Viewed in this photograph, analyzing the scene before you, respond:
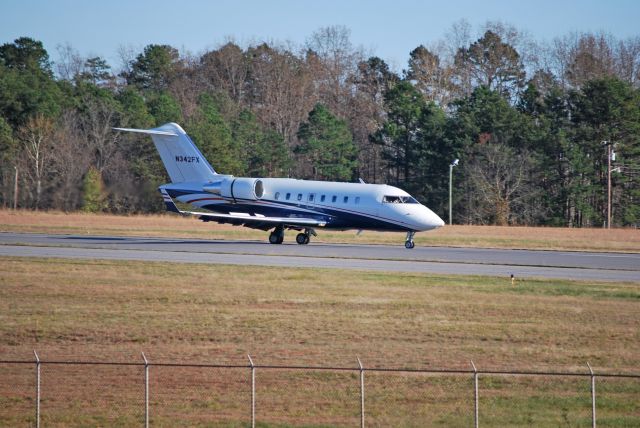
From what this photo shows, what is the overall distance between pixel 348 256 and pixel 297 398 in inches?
857

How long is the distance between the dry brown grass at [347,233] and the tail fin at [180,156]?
4.69 m

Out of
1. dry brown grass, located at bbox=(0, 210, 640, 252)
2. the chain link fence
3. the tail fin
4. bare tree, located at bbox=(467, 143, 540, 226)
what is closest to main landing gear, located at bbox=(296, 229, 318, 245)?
dry brown grass, located at bbox=(0, 210, 640, 252)

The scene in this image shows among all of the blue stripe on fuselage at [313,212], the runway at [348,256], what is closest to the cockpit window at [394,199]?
the blue stripe on fuselage at [313,212]

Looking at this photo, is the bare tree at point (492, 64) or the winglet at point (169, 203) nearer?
the winglet at point (169, 203)

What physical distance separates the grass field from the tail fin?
11834 mm

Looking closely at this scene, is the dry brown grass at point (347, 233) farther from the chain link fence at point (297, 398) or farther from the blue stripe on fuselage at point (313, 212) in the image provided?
the chain link fence at point (297, 398)

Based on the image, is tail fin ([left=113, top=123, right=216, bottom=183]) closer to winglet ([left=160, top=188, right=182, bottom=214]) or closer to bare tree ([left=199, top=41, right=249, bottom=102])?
winglet ([left=160, top=188, right=182, bottom=214])

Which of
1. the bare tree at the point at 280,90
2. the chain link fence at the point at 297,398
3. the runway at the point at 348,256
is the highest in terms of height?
the bare tree at the point at 280,90

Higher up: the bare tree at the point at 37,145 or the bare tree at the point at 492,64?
the bare tree at the point at 492,64

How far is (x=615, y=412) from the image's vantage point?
19.4m

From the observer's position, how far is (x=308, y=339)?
25.8 meters

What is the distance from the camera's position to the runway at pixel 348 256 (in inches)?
1487

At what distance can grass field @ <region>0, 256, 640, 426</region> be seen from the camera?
19500 millimetres

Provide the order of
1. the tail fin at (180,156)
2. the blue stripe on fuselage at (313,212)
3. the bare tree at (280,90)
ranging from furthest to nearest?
the bare tree at (280,90) < the tail fin at (180,156) < the blue stripe on fuselage at (313,212)
